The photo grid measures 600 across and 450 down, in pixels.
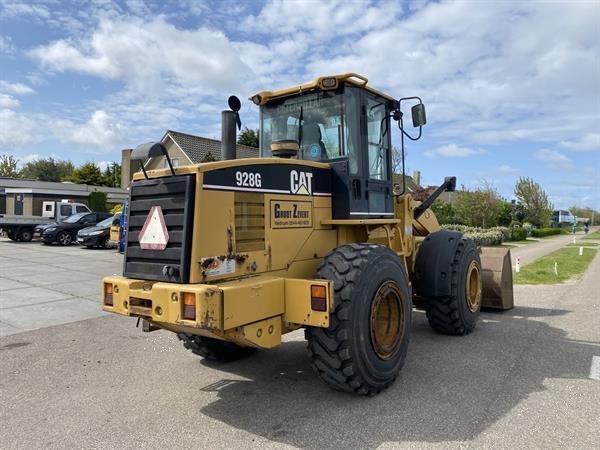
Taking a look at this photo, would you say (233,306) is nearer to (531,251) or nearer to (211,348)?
(211,348)

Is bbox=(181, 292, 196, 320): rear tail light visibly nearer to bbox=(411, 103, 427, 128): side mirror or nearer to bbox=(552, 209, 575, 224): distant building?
bbox=(411, 103, 427, 128): side mirror

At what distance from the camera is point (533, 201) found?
5366 cm

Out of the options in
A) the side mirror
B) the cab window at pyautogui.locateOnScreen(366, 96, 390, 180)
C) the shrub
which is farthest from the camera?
the shrub

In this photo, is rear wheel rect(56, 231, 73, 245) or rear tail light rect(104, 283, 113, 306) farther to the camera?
rear wheel rect(56, 231, 73, 245)

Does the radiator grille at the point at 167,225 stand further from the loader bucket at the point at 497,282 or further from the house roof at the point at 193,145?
the house roof at the point at 193,145

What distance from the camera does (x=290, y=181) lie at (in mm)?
4547

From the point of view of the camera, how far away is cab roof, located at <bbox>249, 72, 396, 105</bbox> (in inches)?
196

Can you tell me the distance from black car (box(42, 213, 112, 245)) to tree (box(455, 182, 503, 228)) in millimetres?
24186

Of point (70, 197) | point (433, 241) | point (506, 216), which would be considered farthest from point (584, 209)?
point (433, 241)

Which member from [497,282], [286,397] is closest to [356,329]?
[286,397]

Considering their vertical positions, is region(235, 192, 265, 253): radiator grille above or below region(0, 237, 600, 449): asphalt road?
above

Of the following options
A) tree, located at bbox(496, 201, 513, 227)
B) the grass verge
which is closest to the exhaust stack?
the grass verge

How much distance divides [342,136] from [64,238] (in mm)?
20429

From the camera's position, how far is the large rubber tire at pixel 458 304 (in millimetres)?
6199
